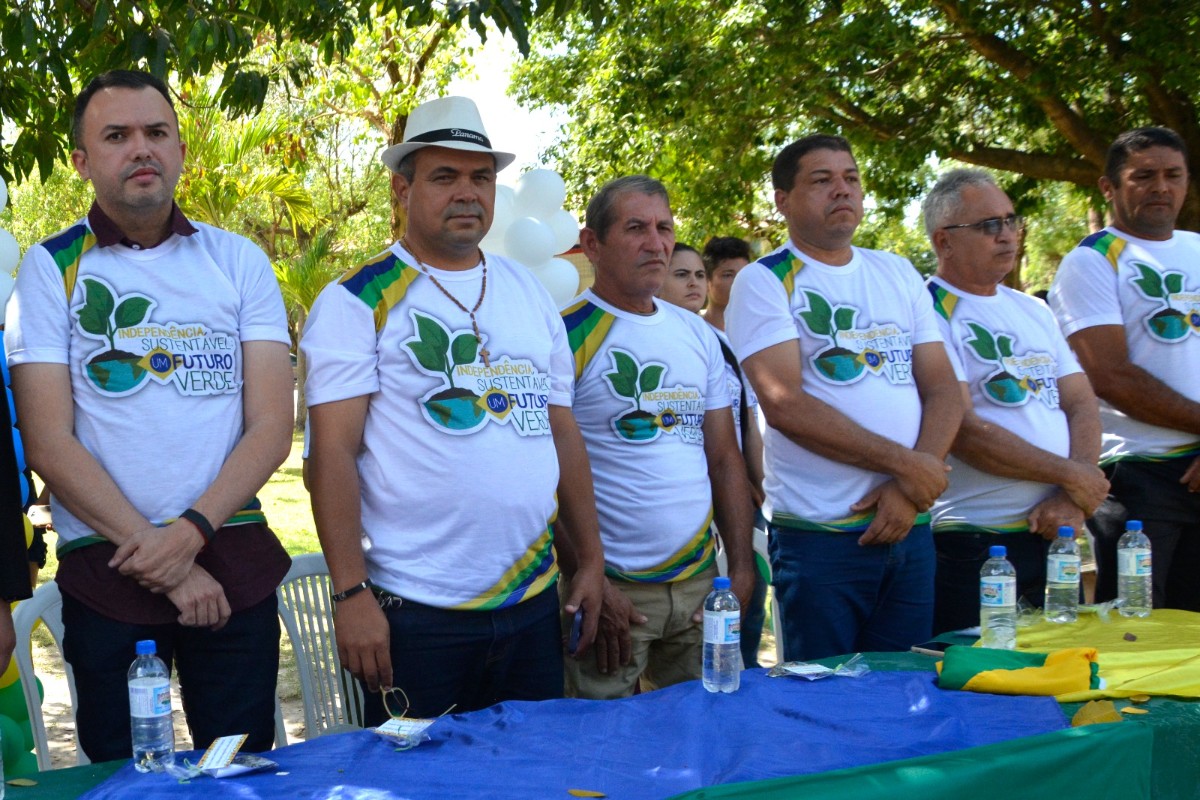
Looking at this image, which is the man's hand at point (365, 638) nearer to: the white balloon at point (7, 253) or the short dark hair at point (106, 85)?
the short dark hair at point (106, 85)

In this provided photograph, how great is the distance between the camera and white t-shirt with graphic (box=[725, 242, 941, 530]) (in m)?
3.65

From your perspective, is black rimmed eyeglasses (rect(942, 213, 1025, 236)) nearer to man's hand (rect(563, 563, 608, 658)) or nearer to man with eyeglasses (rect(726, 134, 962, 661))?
man with eyeglasses (rect(726, 134, 962, 661))

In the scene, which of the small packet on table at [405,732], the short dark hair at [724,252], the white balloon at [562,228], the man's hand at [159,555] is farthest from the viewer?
the white balloon at [562,228]

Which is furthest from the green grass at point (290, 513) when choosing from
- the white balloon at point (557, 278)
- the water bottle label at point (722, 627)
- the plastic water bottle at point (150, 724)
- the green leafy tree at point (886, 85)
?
the plastic water bottle at point (150, 724)

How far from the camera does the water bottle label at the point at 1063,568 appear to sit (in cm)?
342

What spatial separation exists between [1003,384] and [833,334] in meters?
0.73

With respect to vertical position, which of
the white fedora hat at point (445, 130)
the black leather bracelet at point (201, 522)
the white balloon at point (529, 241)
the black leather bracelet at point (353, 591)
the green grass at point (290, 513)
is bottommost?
the green grass at point (290, 513)

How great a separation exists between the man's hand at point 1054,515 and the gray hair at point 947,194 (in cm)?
106

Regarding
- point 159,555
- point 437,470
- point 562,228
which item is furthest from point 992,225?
point 562,228

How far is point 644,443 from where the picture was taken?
11.8ft

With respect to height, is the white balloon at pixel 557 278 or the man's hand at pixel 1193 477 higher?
the white balloon at pixel 557 278

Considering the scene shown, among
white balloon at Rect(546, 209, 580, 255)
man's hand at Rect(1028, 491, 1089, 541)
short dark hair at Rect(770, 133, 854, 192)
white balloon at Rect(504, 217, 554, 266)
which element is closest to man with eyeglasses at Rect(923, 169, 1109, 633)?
man's hand at Rect(1028, 491, 1089, 541)

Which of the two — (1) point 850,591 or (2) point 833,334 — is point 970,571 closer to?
(1) point 850,591

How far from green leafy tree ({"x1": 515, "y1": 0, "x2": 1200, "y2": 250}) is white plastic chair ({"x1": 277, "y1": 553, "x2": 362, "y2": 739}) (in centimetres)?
573
